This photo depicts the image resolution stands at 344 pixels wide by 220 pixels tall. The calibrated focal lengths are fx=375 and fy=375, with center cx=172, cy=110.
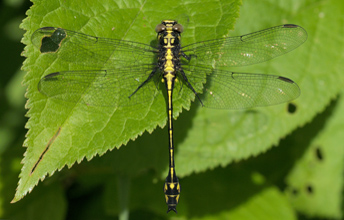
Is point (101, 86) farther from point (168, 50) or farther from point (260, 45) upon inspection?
point (260, 45)

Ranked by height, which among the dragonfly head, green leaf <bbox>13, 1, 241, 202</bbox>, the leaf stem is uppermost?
the dragonfly head

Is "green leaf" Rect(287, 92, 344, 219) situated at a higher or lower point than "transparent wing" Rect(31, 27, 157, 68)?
lower

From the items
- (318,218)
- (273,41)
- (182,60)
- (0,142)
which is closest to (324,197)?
(318,218)

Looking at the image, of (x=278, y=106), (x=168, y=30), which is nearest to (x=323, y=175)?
(x=278, y=106)

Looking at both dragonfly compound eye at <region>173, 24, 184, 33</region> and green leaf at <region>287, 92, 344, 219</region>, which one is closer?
dragonfly compound eye at <region>173, 24, 184, 33</region>

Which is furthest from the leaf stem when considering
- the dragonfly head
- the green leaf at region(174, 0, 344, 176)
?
the dragonfly head

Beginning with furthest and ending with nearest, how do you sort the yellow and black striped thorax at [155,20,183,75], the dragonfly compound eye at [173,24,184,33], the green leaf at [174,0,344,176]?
the green leaf at [174,0,344,176]
the yellow and black striped thorax at [155,20,183,75]
the dragonfly compound eye at [173,24,184,33]

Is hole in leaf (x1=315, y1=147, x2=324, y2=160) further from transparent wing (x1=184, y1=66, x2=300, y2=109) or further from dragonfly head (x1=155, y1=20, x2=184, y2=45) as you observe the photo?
dragonfly head (x1=155, y1=20, x2=184, y2=45)

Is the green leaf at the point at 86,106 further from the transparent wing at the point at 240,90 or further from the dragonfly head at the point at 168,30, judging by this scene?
the transparent wing at the point at 240,90
